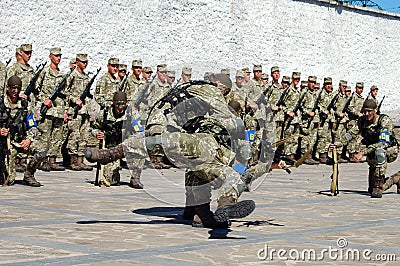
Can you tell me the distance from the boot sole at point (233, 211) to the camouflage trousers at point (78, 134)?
338 inches

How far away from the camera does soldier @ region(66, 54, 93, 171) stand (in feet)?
51.3

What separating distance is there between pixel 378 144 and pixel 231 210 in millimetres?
5270

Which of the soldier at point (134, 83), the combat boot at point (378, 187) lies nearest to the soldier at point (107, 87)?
the soldier at point (134, 83)

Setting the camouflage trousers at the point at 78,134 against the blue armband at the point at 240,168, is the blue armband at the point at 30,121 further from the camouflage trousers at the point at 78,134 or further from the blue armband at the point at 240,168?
the blue armband at the point at 240,168

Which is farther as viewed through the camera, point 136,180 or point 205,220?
point 136,180

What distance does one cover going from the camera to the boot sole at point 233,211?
760 cm

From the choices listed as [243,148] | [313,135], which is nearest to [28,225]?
[243,148]

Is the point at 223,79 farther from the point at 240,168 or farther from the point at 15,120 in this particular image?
the point at 15,120

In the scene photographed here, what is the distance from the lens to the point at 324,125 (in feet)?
72.6

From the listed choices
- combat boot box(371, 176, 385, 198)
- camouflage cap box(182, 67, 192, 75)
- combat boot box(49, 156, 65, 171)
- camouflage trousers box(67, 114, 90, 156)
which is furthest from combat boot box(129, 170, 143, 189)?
camouflage cap box(182, 67, 192, 75)

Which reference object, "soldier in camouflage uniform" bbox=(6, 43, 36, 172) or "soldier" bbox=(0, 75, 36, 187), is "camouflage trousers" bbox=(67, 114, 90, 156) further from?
"soldier" bbox=(0, 75, 36, 187)

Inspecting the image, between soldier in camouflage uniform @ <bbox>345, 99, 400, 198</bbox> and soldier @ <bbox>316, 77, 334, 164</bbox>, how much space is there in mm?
9109

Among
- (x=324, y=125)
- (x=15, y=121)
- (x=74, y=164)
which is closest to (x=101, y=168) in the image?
(x=15, y=121)

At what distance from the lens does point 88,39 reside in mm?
20953
